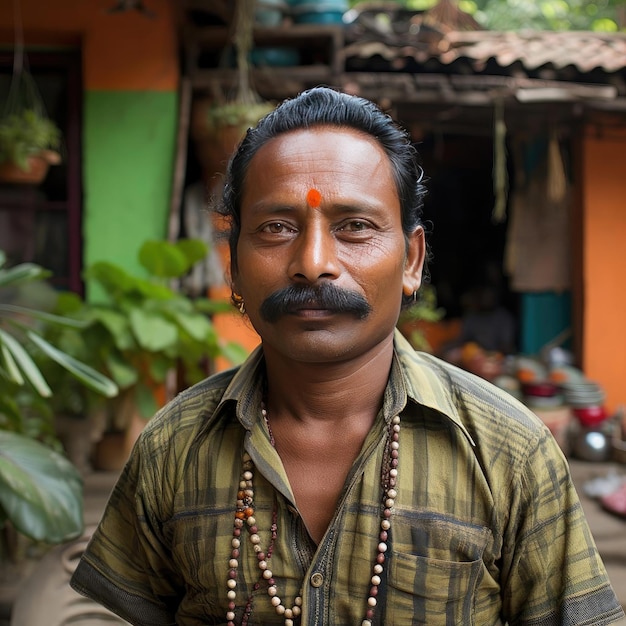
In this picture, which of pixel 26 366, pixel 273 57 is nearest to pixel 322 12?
pixel 273 57

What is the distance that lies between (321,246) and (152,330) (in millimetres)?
2603

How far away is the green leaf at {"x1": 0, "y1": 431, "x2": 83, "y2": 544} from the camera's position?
265 cm

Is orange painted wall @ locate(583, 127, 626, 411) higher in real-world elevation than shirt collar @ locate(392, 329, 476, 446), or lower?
higher

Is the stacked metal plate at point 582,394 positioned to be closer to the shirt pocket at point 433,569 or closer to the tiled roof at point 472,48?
the tiled roof at point 472,48

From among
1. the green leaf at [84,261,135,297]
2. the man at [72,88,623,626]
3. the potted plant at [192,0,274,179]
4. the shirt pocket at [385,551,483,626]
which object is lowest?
the shirt pocket at [385,551,483,626]

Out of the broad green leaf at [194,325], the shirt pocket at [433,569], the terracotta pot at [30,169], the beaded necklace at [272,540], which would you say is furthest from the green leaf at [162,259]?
the shirt pocket at [433,569]

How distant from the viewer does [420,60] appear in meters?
5.00

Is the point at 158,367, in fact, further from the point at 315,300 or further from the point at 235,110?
the point at 315,300

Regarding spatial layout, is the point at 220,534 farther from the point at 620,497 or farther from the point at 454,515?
the point at 620,497

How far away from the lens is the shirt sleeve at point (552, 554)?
4.58 ft

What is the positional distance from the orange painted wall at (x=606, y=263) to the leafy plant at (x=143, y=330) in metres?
3.03

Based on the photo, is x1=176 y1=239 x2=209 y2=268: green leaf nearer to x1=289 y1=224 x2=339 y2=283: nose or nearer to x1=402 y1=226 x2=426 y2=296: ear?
x1=402 y1=226 x2=426 y2=296: ear

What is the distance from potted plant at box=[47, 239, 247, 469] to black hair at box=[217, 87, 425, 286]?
2.35 m

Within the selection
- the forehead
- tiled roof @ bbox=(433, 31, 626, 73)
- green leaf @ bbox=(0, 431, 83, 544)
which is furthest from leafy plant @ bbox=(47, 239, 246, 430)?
the forehead
